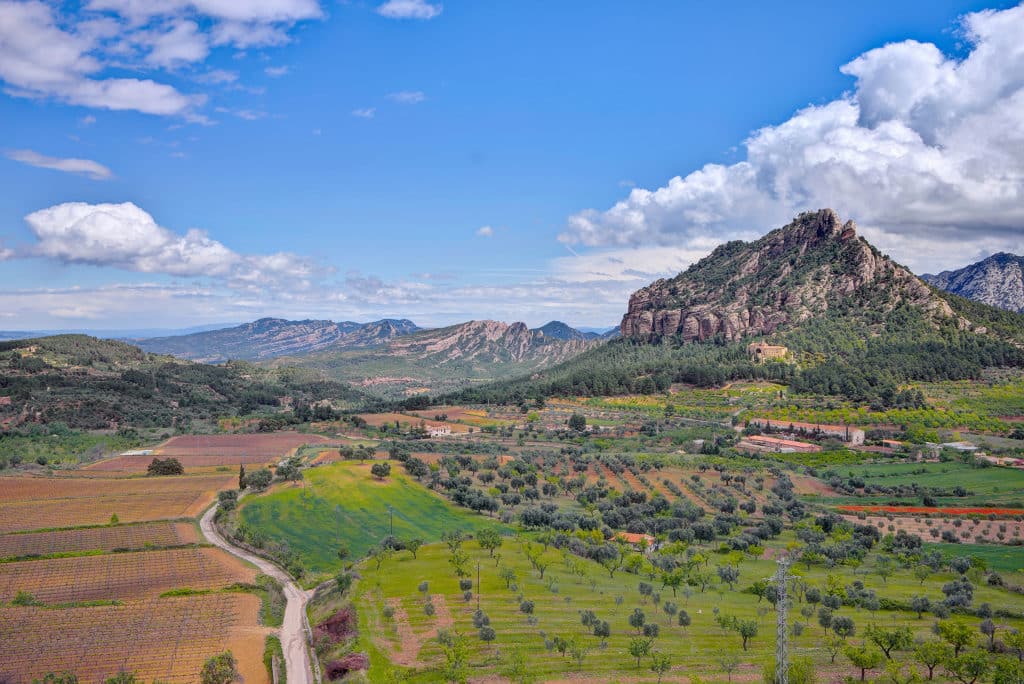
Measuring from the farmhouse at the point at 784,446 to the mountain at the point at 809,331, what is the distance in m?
25.4

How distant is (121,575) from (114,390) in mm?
112032

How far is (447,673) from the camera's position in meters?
31.4

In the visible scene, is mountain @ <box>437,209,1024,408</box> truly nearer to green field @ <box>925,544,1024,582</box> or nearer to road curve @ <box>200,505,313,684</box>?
green field @ <box>925,544,1024,582</box>

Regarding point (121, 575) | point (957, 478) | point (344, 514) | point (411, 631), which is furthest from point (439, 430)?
point (411, 631)

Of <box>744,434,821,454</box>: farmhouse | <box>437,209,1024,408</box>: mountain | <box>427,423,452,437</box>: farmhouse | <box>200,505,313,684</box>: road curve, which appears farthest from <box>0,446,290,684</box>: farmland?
<box>437,209,1024,408</box>: mountain

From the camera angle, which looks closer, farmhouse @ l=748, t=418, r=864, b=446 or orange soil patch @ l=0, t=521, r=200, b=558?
orange soil patch @ l=0, t=521, r=200, b=558

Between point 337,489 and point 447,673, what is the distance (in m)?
44.8

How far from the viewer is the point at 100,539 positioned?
5794cm

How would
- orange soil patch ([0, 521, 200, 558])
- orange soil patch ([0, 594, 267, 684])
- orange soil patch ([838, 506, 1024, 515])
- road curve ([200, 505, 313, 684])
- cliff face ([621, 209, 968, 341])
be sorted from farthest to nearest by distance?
cliff face ([621, 209, 968, 341]), orange soil patch ([838, 506, 1024, 515]), orange soil patch ([0, 521, 200, 558]), road curve ([200, 505, 313, 684]), orange soil patch ([0, 594, 267, 684])

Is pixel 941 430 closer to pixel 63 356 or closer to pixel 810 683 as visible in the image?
pixel 810 683

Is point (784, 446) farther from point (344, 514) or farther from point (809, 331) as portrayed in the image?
point (809, 331)

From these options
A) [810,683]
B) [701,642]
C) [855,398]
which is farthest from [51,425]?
[855,398]

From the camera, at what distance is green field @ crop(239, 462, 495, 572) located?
5941cm

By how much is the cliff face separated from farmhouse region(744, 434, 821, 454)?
2901 inches
